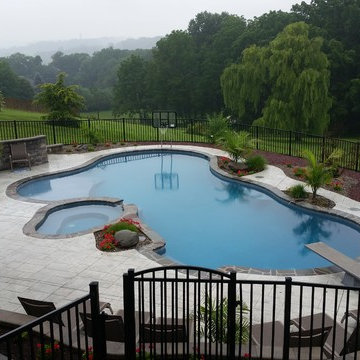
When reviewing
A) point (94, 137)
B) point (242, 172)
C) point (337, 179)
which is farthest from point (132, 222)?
point (94, 137)

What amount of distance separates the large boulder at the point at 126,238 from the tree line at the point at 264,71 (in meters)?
19.1

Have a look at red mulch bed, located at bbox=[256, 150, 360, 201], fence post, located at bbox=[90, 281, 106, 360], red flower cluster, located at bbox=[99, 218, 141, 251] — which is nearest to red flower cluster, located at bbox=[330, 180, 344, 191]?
red mulch bed, located at bbox=[256, 150, 360, 201]

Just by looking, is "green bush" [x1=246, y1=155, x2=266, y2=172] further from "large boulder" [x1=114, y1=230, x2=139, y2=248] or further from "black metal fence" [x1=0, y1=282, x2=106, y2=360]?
"black metal fence" [x1=0, y1=282, x2=106, y2=360]

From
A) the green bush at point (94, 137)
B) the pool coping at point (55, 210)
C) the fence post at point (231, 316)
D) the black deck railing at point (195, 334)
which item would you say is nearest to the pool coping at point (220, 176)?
the pool coping at point (55, 210)

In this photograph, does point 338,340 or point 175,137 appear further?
point 175,137

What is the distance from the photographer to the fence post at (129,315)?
12.6 feet

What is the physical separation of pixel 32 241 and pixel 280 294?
A: 4.96m

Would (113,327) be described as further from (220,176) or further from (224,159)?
(224,159)

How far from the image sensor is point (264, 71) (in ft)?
93.1

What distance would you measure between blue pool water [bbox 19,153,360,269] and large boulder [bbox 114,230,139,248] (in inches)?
38.6

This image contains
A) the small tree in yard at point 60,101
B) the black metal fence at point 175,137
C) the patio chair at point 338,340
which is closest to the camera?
the patio chair at point 338,340

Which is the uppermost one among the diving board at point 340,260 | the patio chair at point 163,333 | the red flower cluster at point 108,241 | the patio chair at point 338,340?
the patio chair at point 163,333

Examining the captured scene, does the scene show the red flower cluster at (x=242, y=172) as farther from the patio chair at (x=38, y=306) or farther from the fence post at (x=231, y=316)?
the fence post at (x=231, y=316)

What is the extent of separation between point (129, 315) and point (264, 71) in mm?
26358
